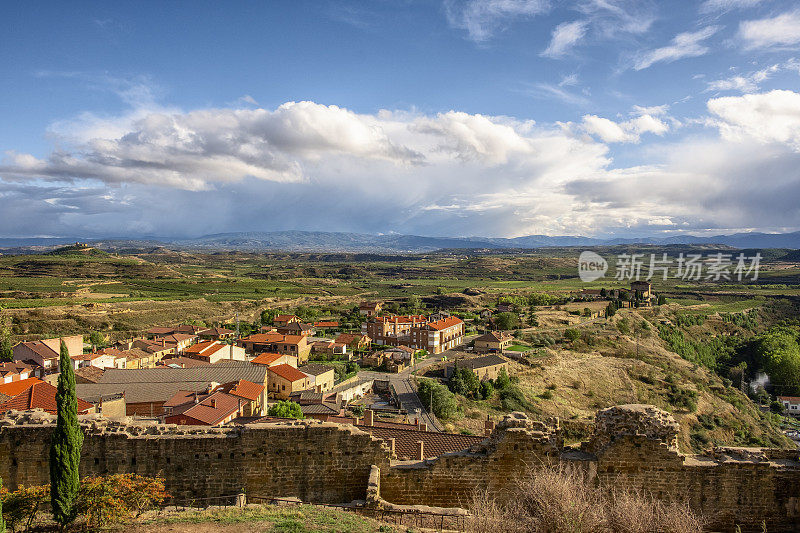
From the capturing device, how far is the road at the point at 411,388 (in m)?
39.2

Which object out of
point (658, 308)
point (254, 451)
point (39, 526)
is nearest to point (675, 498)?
point (254, 451)

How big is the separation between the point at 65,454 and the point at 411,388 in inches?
1627

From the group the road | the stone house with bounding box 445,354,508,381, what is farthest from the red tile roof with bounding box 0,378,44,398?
the stone house with bounding box 445,354,508,381

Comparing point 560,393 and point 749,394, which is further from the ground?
point 560,393

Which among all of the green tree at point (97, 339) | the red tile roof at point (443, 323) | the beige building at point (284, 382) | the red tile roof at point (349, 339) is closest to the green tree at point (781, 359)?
the red tile roof at point (443, 323)

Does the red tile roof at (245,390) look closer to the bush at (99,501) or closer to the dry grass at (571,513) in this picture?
the bush at (99,501)

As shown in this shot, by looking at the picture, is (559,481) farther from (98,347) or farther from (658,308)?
(658,308)

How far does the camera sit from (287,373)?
4738 centimetres

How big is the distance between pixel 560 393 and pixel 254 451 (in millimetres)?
46671

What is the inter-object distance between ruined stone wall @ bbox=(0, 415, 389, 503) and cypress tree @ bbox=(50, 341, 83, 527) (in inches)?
30.6

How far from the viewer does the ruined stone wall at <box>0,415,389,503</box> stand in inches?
430

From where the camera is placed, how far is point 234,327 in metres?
83.3

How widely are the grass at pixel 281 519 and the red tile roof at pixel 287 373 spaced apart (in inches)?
1462

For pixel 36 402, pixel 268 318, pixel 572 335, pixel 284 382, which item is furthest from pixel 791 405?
pixel 36 402
